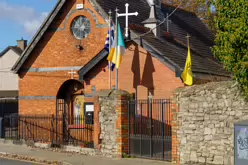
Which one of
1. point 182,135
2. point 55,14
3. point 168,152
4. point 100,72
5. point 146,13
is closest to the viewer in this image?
point 182,135

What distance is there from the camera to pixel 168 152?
1606 cm

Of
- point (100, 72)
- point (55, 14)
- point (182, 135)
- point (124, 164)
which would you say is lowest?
Answer: point (124, 164)

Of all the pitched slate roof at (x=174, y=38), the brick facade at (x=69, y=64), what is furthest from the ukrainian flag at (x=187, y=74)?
the brick facade at (x=69, y=64)

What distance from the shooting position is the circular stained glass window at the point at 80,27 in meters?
24.4

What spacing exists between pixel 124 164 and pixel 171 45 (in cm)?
900

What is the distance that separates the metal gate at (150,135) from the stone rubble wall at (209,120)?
3.42 ft

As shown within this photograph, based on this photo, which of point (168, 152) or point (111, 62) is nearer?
point (168, 152)

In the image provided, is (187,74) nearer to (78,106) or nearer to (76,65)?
(76,65)

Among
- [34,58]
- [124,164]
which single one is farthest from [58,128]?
[124,164]

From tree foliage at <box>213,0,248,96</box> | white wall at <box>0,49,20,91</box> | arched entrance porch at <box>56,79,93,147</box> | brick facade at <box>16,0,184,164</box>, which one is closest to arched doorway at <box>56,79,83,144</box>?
arched entrance porch at <box>56,79,93,147</box>

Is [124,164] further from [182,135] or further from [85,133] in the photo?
[85,133]

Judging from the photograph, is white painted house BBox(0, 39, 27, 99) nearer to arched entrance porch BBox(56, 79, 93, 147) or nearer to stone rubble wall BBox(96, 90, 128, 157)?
arched entrance porch BBox(56, 79, 93, 147)

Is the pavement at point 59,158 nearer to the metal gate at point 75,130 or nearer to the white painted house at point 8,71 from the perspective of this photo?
the metal gate at point 75,130

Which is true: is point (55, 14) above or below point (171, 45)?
above
